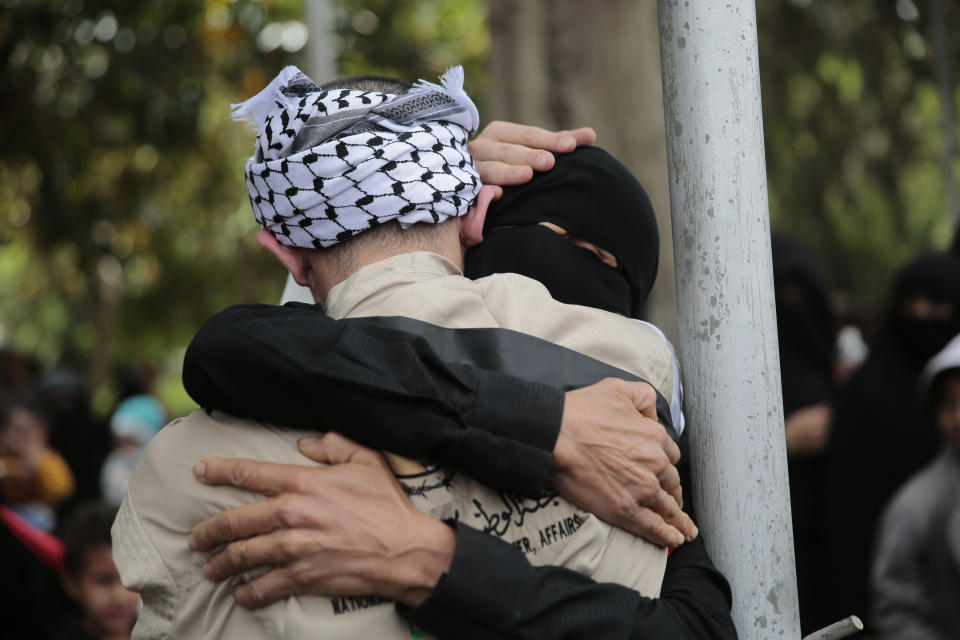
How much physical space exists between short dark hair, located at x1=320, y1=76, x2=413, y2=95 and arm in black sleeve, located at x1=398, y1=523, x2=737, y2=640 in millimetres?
676

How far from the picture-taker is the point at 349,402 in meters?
1.40

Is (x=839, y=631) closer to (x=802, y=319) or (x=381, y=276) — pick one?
(x=381, y=276)

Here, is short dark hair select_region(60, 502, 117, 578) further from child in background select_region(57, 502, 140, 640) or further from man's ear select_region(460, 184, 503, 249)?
man's ear select_region(460, 184, 503, 249)

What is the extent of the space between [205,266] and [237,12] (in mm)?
6443

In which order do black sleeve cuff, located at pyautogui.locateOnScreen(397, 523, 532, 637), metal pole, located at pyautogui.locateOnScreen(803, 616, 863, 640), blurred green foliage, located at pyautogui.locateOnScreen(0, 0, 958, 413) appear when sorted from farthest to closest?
blurred green foliage, located at pyautogui.locateOnScreen(0, 0, 958, 413) < metal pole, located at pyautogui.locateOnScreen(803, 616, 863, 640) < black sleeve cuff, located at pyautogui.locateOnScreen(397, 523, 532, 637)

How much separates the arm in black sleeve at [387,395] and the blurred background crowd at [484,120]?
2.78 metres

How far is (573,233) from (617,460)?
1.73ft

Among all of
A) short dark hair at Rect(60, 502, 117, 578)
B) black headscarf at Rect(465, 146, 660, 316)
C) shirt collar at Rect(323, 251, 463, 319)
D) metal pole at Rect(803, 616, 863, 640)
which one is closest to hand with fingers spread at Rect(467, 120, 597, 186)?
black headscarf at Rect(465, 146, 660, 316)

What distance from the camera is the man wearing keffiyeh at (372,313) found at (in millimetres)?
1428

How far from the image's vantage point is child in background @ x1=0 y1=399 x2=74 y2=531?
608cm

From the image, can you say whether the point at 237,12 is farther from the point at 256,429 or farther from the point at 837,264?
the point at 837,264

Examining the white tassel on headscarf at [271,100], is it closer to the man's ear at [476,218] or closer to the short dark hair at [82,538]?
the man's ear at [476,218]

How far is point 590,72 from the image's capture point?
5.25 m

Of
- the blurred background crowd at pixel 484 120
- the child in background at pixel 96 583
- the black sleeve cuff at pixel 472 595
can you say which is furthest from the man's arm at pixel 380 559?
the blurred background crowd at pixel 484 120
